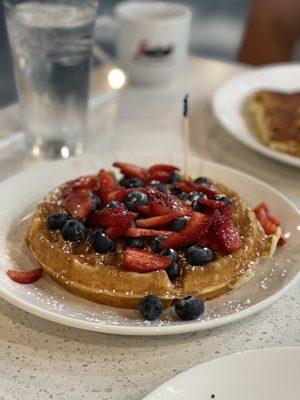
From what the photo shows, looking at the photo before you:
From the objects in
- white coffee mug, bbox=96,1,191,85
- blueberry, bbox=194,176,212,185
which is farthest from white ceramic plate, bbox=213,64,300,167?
blueberry, bbox=194,176,212,185

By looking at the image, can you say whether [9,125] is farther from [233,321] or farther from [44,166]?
[233,321]

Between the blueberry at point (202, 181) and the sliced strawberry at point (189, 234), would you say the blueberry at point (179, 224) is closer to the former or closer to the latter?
the sliced strawberry at point (189, 234)

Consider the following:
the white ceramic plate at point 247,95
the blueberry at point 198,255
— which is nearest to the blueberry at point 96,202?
the blueberry at point 198,255

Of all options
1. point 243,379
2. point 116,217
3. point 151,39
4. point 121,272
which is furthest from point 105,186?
point 151,39

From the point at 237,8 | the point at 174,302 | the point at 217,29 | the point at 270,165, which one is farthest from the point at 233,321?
the point at 237,8

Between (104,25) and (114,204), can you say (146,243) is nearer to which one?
(114,204)

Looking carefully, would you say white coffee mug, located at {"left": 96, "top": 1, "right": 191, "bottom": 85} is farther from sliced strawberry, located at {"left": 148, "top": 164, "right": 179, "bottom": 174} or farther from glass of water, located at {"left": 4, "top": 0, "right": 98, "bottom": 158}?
sliced strawberry, located at {"left": 148, "top": 164, "right": 179, "bottom": 174}
